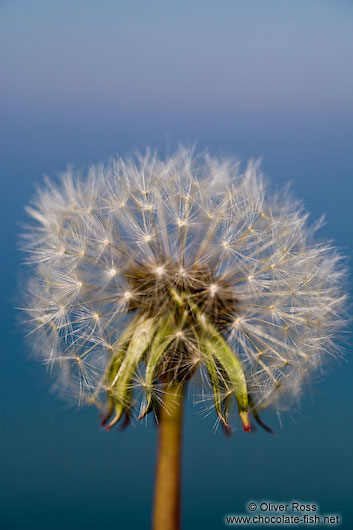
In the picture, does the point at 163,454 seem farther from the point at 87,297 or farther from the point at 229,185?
the point at 229,185

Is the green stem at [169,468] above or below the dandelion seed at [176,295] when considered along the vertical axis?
below

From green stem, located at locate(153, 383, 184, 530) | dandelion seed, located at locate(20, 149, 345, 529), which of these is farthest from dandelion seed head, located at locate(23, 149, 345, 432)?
green stem, located at locate(153, 383, 184, 530)

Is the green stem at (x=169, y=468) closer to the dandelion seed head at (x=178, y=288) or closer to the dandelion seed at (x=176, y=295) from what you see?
the dandelion seed at (x=176, y=295)

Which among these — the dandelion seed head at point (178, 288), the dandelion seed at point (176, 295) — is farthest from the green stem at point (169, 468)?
the dandelion seed head at point (178, 288)

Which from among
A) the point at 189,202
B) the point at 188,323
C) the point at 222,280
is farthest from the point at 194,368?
the point at 189,202

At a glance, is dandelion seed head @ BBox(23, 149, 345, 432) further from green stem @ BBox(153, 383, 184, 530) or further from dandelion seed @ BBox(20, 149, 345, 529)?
green stem @ BBox(153, 383, 184, 530)

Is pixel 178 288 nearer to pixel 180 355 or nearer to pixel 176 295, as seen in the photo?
pixel 176 295
